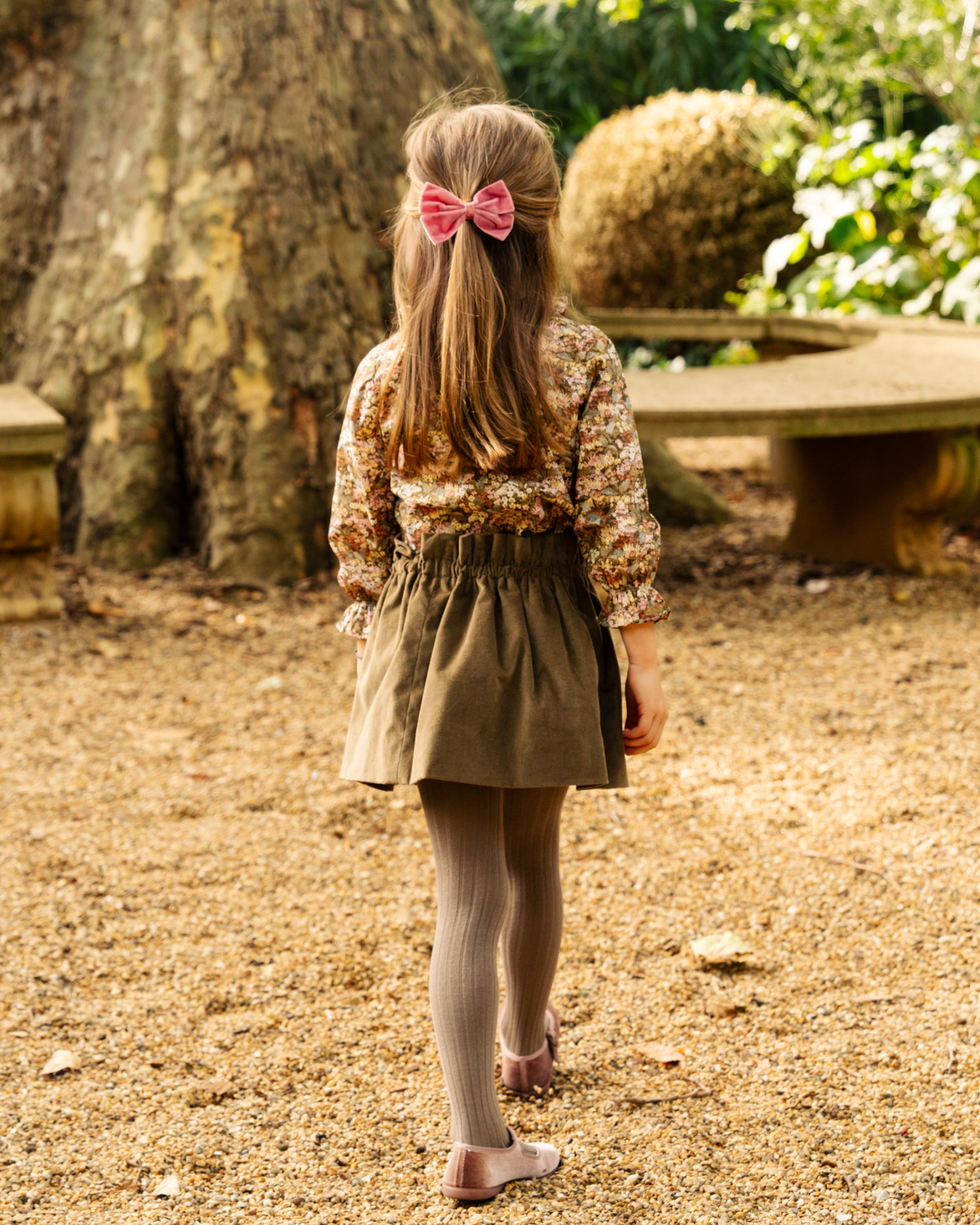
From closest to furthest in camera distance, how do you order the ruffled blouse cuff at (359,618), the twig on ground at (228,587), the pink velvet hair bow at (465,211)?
1. the pink velvet hair bow at (465,211)
2. the ruffled blouse cuff at (359,618)
3. the twig on ground at (228,587)

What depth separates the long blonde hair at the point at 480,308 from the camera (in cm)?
159

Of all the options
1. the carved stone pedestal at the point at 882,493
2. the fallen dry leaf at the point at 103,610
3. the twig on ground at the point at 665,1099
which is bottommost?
the twig on ground at the point at 665,1099

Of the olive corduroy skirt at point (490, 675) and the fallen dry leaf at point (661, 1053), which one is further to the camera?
the fallen dry leaf at point (661, 1053)

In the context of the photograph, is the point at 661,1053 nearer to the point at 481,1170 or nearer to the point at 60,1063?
the point at 481,1170

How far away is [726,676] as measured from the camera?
3.77 m

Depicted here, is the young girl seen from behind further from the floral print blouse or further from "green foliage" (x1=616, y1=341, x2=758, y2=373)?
"green foliage" (x1=616, y1=341, x2=758, y2=373)

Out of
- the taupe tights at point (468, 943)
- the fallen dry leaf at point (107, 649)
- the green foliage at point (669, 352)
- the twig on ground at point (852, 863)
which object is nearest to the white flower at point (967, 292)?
the green foliage at point (669, 352)

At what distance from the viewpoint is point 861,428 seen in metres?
4.08

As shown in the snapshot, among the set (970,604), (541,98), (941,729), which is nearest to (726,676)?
(941,729)

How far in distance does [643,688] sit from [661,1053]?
0.71 m

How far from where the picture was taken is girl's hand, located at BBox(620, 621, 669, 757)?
Result: 1.70 meters

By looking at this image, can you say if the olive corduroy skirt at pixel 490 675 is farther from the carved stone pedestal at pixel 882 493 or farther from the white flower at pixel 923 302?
the white flower at pixel 923 302

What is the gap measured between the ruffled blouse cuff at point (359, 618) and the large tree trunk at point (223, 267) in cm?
266

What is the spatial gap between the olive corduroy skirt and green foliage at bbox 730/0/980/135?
5788mm
